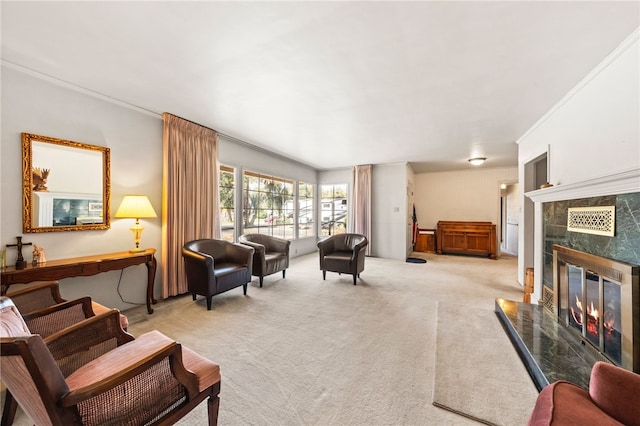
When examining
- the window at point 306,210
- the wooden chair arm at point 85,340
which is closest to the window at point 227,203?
the window at point 306,210

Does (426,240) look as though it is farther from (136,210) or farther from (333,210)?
(136,210)

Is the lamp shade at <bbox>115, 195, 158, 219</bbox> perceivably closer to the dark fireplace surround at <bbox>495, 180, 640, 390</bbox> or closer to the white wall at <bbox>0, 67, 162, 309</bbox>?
the white wall at <bbox>0, 67, 162, 309</bbox>

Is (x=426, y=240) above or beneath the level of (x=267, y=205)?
beneath

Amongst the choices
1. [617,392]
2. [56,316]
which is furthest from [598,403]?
[56,316]

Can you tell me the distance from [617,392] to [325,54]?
8.30 ft

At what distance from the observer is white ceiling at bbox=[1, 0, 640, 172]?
152 cm

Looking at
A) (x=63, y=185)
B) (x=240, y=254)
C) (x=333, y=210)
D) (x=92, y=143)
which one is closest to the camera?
(x=63, y=185)

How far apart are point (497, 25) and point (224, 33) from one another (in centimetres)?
185

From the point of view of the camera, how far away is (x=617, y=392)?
104 centimetres

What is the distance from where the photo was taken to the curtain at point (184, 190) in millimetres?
3234

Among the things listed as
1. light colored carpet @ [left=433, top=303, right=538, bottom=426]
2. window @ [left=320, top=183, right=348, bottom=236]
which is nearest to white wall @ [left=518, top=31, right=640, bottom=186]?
light colored carpet @ [left=433, top=303, right=538, bottom=426]

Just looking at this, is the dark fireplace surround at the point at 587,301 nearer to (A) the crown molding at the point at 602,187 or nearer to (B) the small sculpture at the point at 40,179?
(A) the crown molding at the point at 602,187

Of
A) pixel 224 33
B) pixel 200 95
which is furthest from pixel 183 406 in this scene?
pixel 200 95

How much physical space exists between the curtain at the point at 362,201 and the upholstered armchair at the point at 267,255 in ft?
8.61
